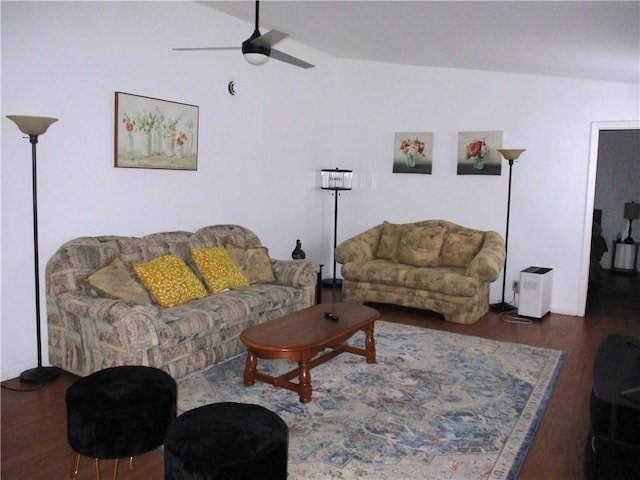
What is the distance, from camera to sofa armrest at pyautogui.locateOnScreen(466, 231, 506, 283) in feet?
17.0

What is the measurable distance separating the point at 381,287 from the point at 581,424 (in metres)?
2.80

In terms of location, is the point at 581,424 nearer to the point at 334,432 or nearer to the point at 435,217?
the point at 334,432

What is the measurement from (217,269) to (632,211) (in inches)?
265

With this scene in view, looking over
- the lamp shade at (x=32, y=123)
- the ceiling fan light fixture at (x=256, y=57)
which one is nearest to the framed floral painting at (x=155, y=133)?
the lamp shade at (x=32, y=123)

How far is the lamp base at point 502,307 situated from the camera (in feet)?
18.9

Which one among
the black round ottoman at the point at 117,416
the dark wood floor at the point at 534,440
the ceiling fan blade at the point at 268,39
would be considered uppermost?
the ceiling fan blade at the point at 268,39

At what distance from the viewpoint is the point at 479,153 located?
6.09 meters

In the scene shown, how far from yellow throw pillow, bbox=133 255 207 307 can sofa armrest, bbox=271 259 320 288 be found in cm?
81

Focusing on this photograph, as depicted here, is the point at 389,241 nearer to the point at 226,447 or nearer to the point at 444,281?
the point at 444,281

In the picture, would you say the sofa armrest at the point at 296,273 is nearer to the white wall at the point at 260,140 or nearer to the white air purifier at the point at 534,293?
the white wall at the point at 260,140


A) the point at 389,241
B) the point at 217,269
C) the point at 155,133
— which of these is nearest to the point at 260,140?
the point at 155,133

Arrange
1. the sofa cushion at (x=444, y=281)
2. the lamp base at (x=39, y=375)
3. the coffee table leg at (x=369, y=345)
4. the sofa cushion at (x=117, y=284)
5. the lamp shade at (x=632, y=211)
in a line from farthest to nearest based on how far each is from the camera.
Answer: the lamp shade at (x=632, y=211), the sofa cushion at (x=444, y=281), the coffee table leg at (x=369, y=345), the sofa cushion at (x=117, y=284), the lamp base at (x=39, y=375)

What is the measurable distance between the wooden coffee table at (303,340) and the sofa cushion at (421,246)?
6.31 feet

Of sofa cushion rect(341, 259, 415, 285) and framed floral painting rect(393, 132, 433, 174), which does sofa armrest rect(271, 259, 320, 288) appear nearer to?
sofa cushion rect(341, 259, 415, 285)
